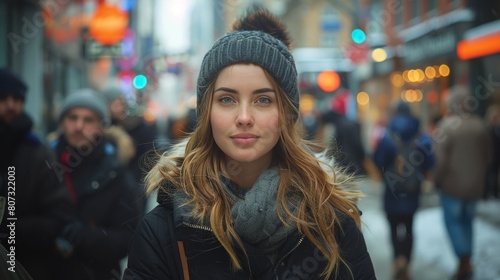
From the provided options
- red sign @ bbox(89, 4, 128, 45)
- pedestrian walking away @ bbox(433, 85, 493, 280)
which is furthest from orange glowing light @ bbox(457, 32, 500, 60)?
red sign @ bbox(89, 4, 128, 45)

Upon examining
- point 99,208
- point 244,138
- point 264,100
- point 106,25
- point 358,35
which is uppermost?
point 106,25

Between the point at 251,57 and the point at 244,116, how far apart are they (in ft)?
0.72

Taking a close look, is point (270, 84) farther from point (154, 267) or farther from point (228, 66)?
point (154, 267)

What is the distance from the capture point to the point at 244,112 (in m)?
2.43

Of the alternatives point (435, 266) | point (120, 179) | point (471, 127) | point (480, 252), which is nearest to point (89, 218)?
point (120, 179)

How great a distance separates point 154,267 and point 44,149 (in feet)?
7.03

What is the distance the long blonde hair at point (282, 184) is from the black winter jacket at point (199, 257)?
0.04 m

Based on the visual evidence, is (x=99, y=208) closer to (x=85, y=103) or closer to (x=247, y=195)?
(x=85, y=103)

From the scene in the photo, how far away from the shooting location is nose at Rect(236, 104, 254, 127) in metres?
2.42

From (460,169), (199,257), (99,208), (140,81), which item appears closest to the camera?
(199,257)

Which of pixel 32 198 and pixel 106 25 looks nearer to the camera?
pixel 32 198

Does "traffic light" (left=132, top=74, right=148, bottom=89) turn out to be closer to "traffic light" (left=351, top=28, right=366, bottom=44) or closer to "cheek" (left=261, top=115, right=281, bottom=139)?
"traffic light" (left=351, top=28, right=366, bottom=44)

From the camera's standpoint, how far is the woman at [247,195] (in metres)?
2.36

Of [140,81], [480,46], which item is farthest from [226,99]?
[140,81]
